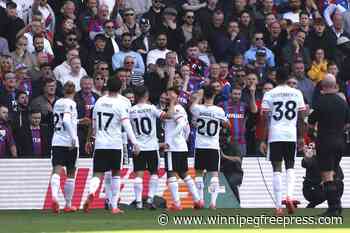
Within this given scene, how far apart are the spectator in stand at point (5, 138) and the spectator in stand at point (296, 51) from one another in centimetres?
737

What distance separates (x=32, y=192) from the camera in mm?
25328

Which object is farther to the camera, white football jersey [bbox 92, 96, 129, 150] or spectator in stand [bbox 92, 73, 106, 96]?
spectator in stand [bbox 92, 73, 106, 96]

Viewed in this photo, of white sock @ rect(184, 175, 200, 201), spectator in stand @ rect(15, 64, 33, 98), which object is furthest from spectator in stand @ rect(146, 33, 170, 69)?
white sock @ rect(184, 175, 200, 201)

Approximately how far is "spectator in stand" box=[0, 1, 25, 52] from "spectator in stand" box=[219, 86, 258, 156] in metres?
4.76

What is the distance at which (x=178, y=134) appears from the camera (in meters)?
24.5

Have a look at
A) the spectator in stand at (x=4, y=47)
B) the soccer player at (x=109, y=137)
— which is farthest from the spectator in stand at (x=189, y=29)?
the soccer player at (x=109, y=137)

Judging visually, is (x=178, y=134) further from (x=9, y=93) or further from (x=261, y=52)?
(x=261, y=52)

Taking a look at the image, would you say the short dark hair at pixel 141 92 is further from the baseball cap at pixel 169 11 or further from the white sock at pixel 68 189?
the baseball cap at pixel 169 11

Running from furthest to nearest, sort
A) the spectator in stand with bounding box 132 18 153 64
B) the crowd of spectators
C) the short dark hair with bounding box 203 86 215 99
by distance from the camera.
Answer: the spectator in stand with bounding box 132 18 153 64 → the crowd of spectators → the short dark hair with bounding box 203 86 215 99

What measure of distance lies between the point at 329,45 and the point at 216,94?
15.7 feet

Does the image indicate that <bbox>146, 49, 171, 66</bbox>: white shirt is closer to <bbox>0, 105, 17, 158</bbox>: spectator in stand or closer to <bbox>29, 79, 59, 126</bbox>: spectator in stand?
<bbox>29, 79, 59, 126</bbox>: spectator in stand

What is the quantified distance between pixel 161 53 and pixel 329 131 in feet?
25.3

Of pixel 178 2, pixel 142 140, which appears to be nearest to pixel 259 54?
pixel 178 2

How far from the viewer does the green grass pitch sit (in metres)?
19.4
